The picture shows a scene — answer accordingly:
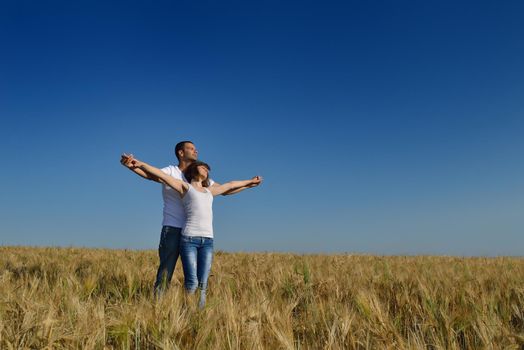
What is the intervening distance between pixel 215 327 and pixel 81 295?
2.21 metres

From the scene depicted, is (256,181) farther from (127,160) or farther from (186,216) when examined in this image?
(127,160)

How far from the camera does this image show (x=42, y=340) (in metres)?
2.57

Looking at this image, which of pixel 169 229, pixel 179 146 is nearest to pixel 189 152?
pixel 179 146

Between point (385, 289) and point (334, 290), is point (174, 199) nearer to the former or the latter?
point (334, 290)

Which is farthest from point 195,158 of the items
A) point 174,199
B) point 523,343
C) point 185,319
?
point 523,343

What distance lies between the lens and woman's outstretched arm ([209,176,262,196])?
5295mm

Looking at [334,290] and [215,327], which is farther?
[334,290]

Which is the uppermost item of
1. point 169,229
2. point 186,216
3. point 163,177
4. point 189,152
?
point 189,152

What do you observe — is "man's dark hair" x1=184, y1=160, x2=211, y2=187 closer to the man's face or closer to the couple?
the couple

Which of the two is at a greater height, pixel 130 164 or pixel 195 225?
pixel 130 164

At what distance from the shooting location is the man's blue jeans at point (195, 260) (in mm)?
4660

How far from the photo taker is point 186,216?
193 inches

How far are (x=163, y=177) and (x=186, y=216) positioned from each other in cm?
53

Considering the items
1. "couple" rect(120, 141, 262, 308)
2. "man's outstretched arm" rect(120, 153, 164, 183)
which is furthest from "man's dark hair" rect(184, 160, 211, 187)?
"man's outstretched arm" rect(120, 153, 164, 183)
